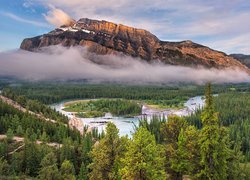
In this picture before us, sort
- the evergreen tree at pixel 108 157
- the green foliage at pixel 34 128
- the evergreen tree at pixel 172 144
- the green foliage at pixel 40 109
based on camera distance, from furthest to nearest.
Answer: the green foliage at pixel 40 109
the green foliage at pixel 34 128
the evergreen tree at pixel 172 144
the evergreen tree at pixel 108 157

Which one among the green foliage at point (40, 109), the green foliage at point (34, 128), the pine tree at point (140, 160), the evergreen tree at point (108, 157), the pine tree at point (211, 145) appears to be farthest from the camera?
the green foliage at point (40, 109)

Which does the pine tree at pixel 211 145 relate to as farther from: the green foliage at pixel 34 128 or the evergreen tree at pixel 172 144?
the green foliage at pixel 34 128

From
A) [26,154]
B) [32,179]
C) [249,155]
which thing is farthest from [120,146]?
[249,155]

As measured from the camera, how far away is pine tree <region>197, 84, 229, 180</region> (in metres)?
41.9

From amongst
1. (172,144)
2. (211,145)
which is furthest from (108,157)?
(172,144)

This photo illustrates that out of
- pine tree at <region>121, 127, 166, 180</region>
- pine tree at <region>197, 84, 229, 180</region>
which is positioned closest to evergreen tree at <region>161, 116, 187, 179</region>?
pine tree at <region>197, 84, 229, 180</region>

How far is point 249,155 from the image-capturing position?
93875mm

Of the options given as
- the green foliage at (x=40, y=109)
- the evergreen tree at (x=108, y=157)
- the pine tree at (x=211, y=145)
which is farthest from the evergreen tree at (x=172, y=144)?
the green foliage at (x=40, y=109)

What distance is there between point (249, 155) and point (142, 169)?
67738 millimetres

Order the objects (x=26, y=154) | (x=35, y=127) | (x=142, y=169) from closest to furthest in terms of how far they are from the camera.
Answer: (x=142, y=169)
(x=26, y=154)
(x=35, y=127)

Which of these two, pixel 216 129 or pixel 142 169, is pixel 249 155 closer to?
pixel 216 129

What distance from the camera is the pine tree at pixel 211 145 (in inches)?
1649

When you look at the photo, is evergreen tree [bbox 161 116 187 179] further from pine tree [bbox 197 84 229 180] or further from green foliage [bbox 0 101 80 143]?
green foliage [bbox 0 101 80 143]

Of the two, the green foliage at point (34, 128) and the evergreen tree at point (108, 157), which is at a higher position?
the evergreen tree at point (108, 157)
